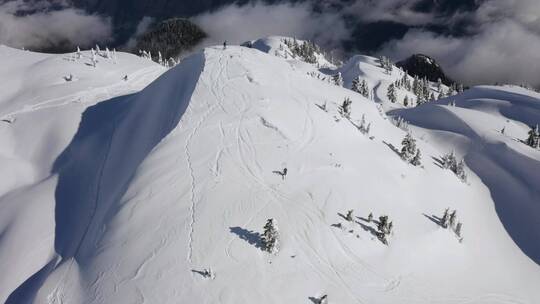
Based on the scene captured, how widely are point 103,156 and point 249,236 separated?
24.2m

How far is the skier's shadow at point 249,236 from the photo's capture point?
85.4 feet

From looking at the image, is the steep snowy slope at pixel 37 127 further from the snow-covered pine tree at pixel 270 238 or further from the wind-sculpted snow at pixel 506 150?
the wind-sculpted snow at pixel 506 150

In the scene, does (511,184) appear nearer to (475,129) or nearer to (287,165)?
(475,129)

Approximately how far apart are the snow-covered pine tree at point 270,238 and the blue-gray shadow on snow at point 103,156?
11.5m

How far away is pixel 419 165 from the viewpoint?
4222 centimetres

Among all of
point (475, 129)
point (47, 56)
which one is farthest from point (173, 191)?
point (47, 56)

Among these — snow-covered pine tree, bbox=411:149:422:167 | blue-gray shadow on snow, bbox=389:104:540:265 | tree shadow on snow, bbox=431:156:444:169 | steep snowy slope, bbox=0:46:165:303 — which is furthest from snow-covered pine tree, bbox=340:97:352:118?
steep snowy slope, bbox=0:46:165:303

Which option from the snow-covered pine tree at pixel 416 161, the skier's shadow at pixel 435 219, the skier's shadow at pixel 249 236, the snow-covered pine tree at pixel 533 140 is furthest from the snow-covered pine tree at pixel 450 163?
the skier's shadow at pixel 249 236

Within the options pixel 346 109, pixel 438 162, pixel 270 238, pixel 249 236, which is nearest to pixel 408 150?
pixel 438 162

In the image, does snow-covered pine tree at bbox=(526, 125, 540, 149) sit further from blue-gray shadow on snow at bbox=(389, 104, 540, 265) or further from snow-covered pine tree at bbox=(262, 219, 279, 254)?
snow-covered pine tree at bbox=(262, 219, 279, 254)

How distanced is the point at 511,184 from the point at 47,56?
80.8 meters

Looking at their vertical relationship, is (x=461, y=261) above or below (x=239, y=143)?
below

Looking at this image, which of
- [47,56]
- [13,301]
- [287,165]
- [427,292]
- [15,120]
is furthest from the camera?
[47,56]

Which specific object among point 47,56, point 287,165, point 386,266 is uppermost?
point 287,165
